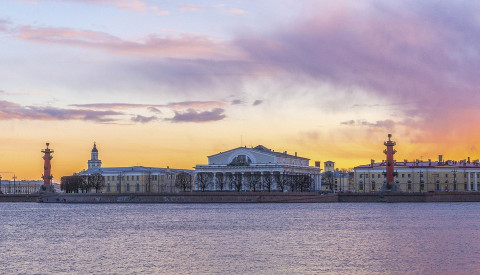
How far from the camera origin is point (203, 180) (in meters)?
114

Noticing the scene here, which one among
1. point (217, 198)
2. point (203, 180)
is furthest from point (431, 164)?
point (217, 198)

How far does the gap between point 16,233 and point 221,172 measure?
72739mm

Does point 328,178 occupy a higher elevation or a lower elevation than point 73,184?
higher

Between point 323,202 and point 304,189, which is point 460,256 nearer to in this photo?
point 323,202

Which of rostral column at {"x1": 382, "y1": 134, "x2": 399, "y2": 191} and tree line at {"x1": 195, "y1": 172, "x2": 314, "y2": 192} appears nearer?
rostral column at {"x1": 382, "y1": 134, "x2": 399, "y2": 191}

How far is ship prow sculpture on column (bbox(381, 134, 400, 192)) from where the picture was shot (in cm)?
9056

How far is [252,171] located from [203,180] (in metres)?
6.80

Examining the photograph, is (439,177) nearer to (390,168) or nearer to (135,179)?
(390,168)

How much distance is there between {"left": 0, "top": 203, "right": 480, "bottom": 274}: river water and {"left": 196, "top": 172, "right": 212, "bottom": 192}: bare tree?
6129 cm

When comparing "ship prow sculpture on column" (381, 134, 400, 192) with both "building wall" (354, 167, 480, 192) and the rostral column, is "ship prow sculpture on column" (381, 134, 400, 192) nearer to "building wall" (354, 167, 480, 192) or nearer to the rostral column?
the rostral column

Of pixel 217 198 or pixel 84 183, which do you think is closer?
pixel 217 198

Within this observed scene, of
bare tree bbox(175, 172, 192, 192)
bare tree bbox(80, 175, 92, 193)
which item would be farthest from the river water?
bare tree bbox(80, 175, 92, 193)

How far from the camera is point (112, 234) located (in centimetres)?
4194

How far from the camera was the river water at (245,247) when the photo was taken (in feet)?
90.1
